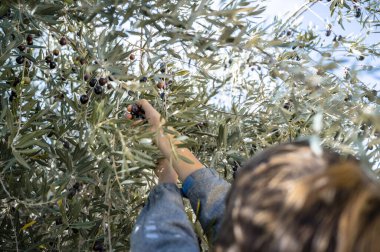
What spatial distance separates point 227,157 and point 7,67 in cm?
125

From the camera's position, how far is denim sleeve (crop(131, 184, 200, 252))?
1699mm

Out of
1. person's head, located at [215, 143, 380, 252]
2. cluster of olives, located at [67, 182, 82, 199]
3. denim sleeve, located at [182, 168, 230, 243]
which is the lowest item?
cluster of olives, located at [67, 182, 82, 199]

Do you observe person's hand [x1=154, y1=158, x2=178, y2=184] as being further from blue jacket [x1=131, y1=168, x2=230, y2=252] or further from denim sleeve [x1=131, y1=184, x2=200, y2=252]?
denim sleeve [x1=131, y1=184, x2=200, y2=252]

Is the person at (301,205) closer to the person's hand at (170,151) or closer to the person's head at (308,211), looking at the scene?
the person's head at (308,211)

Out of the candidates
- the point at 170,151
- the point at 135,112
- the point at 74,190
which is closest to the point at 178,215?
the point at 170,151

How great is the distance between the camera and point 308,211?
1095 mm

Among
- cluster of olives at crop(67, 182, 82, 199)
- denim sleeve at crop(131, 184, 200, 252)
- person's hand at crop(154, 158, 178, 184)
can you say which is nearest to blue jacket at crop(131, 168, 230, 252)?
denim sleeve at crop(131, 184, 200, 252)

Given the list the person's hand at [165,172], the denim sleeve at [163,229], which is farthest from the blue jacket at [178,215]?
the person's hand at [165,172]

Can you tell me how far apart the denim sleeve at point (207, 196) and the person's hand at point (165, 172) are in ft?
0.42

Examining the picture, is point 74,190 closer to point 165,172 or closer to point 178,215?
point 165,172

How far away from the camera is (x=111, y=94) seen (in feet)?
9.20

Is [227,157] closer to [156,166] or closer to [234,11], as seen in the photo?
[156,166]

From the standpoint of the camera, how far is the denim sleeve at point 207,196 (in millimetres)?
1983

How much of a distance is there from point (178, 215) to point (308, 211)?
2.60 feet
